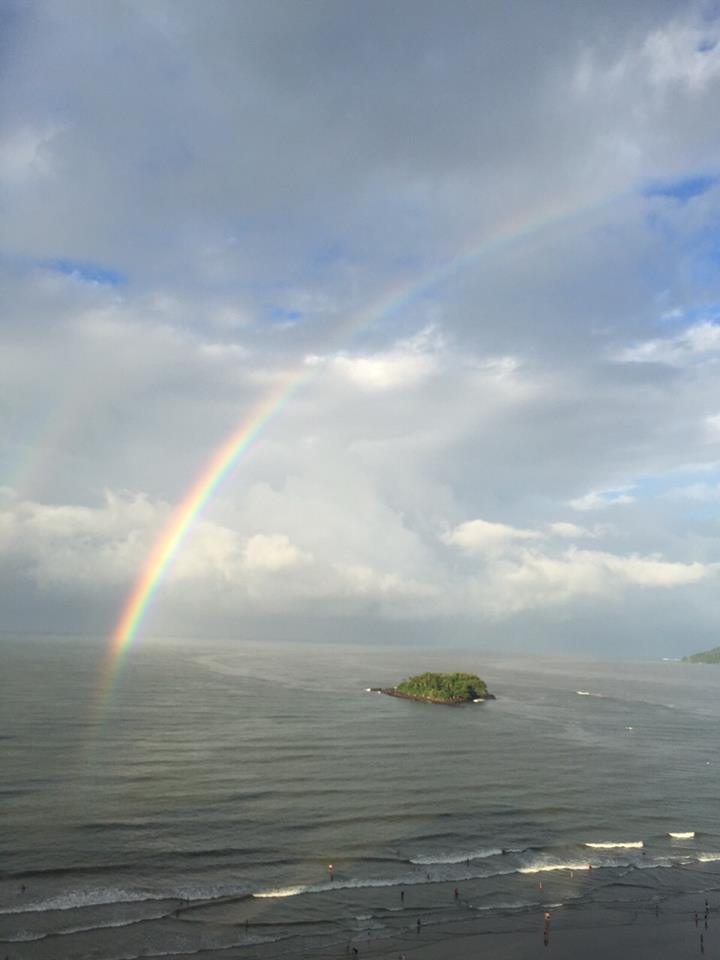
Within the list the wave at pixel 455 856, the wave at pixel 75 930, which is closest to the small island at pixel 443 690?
the wave at pixel 455 856

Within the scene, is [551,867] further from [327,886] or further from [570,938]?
[327,886]

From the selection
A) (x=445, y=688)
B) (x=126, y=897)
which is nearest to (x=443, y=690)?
(x=445, y=688)

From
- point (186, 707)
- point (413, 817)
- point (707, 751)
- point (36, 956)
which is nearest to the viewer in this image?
point (36, 956)

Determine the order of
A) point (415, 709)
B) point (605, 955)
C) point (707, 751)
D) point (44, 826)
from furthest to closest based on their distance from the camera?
point (415, 709)
point (707, 751)
point (44, 826)
point (605, 955)

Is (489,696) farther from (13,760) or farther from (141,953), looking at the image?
(141,953)

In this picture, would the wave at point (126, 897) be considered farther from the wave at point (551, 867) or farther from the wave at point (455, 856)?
the wave at point (551, 867)

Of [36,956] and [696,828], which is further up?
[36,956]


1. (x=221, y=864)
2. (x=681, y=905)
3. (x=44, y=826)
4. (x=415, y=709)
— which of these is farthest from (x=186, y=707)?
(x=681, y=905)
